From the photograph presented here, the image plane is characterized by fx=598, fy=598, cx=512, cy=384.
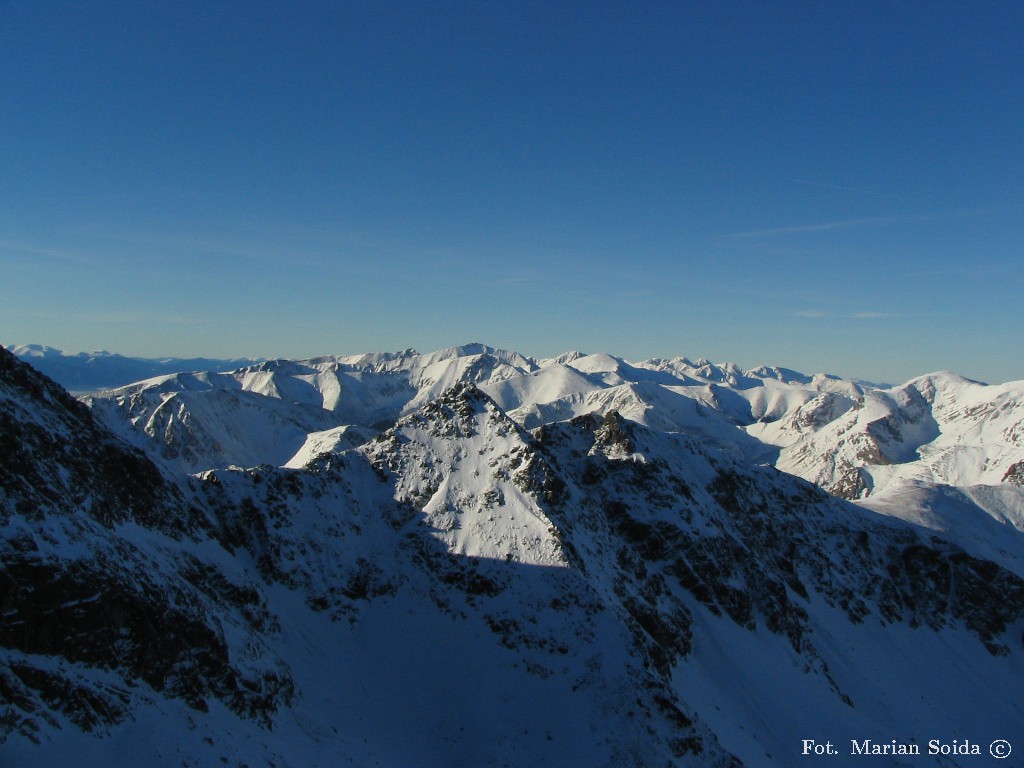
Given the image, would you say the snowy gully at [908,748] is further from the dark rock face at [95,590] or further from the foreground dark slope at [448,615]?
the dark rock face at [95,590]

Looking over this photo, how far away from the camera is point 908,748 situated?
6550 cm

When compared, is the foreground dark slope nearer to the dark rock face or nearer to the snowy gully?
the dark rock face

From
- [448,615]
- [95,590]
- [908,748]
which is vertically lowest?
[908,748]

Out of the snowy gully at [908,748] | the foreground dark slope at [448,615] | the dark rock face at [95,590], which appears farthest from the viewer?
the snowy gully at [908,748]

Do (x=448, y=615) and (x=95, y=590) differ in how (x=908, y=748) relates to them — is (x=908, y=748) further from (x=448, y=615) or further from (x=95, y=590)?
(x=95, y=590)

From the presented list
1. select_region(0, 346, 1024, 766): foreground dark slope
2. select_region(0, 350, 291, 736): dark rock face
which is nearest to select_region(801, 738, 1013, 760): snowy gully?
select_region(0, 346, 1024, 766): foreground dark slope

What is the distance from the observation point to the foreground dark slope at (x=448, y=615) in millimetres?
34812

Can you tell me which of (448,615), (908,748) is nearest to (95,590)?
(448,615)

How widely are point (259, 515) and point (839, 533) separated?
9064cm

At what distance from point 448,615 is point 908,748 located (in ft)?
175

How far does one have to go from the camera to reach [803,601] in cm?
8531

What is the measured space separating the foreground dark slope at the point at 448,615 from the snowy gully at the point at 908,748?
126 cm

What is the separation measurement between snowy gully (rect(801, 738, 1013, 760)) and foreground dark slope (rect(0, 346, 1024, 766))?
1257 millimetres

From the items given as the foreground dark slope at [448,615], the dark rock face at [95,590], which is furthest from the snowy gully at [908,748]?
the dark rock face at [95,590]
